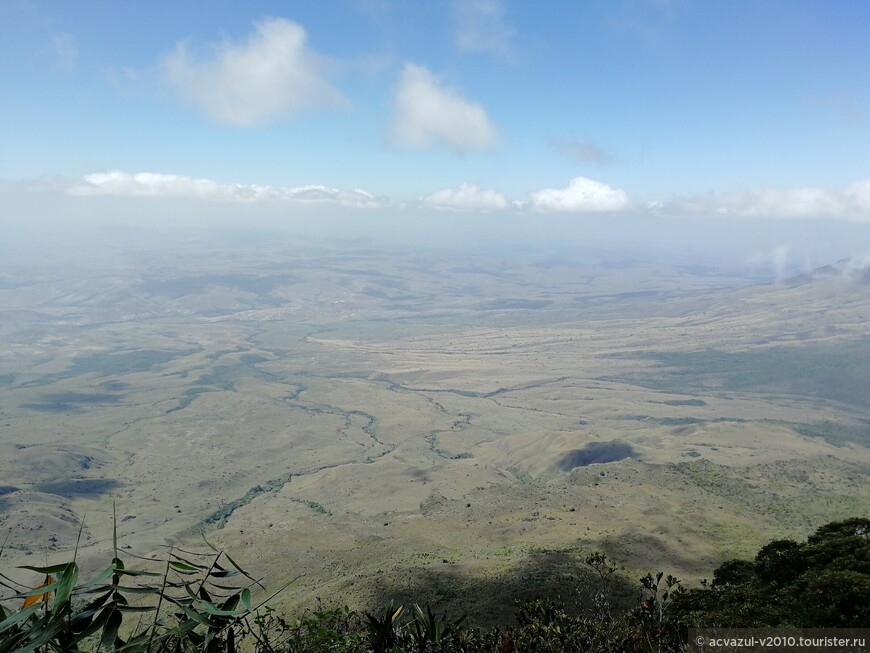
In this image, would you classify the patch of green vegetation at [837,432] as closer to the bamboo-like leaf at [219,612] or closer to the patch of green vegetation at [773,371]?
the patch of green vegetation at [773,371]

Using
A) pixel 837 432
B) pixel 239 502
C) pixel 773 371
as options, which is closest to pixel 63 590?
pixel 239 502

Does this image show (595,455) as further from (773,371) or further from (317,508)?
(773,371)

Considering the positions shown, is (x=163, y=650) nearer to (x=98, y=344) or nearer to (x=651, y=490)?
(x=651, y=490)

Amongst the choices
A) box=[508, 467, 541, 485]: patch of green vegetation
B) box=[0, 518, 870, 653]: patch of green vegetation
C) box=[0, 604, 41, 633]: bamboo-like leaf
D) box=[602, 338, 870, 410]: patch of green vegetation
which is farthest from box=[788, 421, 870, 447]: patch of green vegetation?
box=[0, 604, 41, 633]: bamboo-like leaf

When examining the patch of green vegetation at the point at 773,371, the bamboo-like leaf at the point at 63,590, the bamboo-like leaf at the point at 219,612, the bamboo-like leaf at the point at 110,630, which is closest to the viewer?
the bamboo-like leaf at the point at 63,590

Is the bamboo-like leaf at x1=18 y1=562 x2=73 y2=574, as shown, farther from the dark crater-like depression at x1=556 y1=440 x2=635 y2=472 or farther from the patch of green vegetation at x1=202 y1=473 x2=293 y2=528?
the dark crater-like depression at x1=556 y1=440 x2=635 y2=472

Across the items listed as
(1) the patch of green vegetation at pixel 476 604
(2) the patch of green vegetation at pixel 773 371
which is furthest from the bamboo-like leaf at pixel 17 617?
(2) the patch of green vegetation at pixel 773 371
